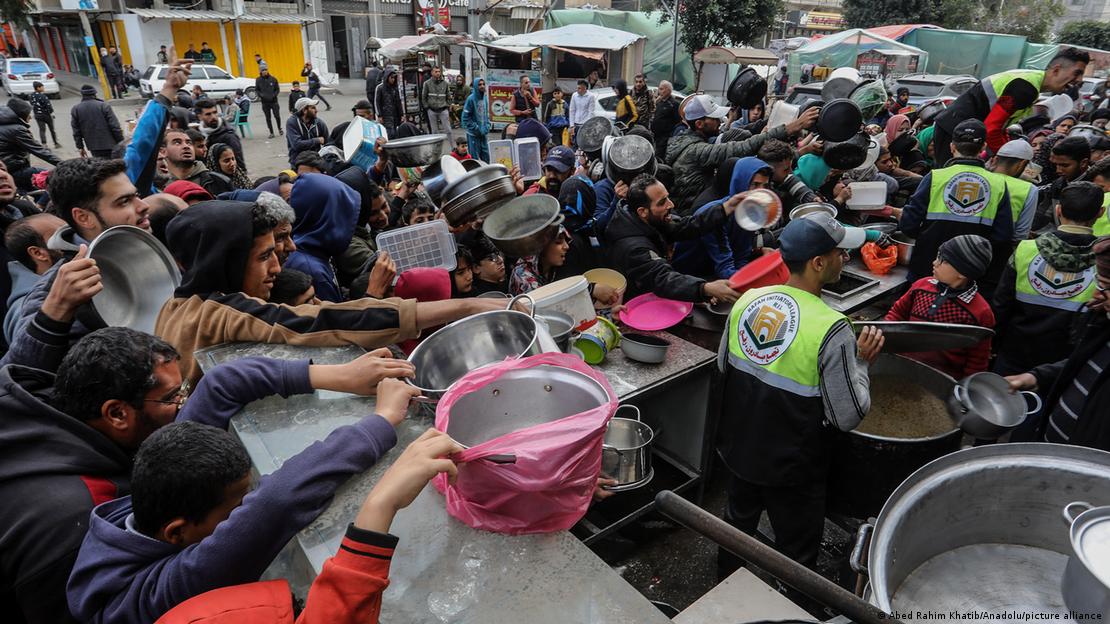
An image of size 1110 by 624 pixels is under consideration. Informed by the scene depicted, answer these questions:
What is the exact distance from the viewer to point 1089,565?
51.4 inches

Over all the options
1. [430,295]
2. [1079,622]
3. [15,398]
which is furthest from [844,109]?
[15,398]

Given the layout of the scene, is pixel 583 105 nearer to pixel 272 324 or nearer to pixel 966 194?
pixel 966 194

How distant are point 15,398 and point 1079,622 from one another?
2.82 metres

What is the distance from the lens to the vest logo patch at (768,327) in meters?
2.47

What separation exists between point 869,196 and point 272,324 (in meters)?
5.79

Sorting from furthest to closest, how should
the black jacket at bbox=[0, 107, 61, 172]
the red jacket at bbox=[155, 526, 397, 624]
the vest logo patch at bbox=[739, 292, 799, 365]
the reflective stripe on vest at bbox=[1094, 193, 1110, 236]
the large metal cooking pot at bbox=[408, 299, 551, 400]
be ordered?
the black jacket at bbox=[0, 107, 61, 172] < the reflective stripe on vest at bbox=[1094, 193, 1110, 236] < the vest logo patch at bbox=[739, 292, 799, 365] < the large metal cooking pot at bbox=[408, 299, 551, 400] < the red jacket at bbox=[155, 526, 397, 624]

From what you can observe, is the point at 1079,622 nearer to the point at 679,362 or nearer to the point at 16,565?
the point at 679,362

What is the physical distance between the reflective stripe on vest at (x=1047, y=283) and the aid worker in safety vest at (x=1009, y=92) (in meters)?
2.60

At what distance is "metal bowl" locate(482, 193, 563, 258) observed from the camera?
3.45 meters

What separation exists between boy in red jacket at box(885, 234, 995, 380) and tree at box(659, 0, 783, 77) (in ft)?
61.9

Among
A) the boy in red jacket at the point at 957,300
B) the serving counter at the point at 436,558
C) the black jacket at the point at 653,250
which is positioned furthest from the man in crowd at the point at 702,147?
the serving counter at the point at 436,558

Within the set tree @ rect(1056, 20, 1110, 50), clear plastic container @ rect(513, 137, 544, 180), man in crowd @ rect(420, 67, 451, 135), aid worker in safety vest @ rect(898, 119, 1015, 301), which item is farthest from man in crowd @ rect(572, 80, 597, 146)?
tree @ rect(1056, 20, 1110, 50)

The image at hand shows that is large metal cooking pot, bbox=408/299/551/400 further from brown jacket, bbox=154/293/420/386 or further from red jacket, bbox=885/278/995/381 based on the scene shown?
red jacket, bbox=885/278/995/381

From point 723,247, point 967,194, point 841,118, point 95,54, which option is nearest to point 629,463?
point 723,247
